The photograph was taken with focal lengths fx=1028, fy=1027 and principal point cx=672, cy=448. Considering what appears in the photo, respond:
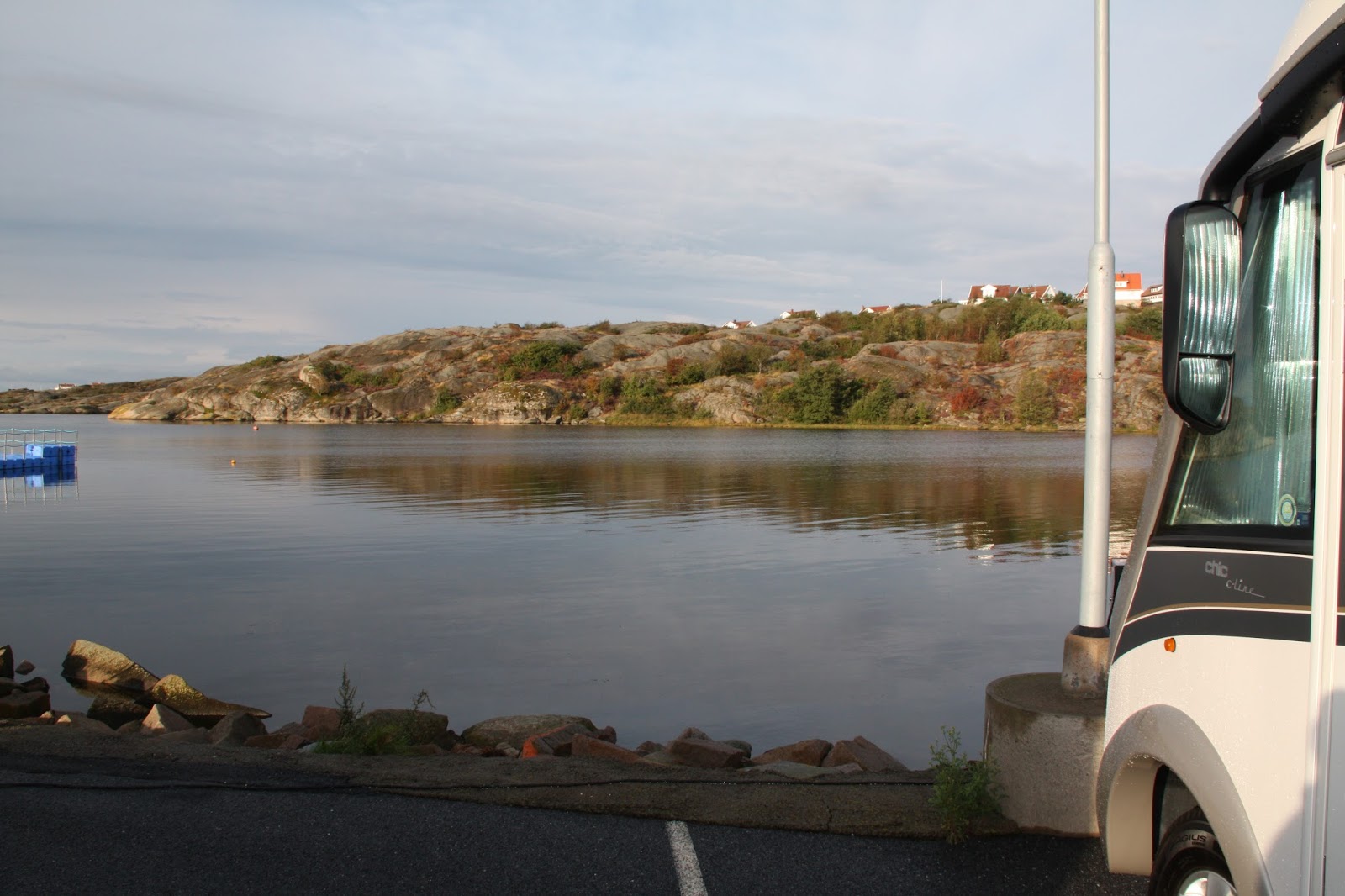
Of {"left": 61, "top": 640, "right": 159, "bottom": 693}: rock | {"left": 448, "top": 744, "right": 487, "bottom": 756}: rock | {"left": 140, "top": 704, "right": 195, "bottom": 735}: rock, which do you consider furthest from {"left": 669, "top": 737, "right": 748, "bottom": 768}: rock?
{"left": 61, "top": 640, "right": 159, "bottom": 693}: rock

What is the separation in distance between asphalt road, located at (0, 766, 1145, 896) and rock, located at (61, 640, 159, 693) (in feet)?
19.9

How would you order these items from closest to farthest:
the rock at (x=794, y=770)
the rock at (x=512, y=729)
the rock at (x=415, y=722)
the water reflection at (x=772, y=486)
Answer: the rock at (x=794, y=770) < the rock at (x=415, y=722) < the rock at (x=512, y=729) < the water reflection at (x=772, y=486)

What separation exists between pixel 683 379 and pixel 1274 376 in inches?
4794

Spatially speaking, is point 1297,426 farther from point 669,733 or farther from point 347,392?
point 347,392

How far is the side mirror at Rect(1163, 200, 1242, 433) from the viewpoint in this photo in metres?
3.31

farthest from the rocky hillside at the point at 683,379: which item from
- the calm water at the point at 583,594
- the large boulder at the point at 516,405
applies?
the calm water at the point at 583,594

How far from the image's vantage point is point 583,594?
696 inches

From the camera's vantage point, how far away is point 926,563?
20.5 metres

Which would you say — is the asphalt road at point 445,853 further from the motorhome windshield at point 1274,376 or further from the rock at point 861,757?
the rock at point 861,757

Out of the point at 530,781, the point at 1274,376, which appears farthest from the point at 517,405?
the point at 1274,376

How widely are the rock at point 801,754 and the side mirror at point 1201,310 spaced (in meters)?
6.35

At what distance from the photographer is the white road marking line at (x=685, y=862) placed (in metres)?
5.24

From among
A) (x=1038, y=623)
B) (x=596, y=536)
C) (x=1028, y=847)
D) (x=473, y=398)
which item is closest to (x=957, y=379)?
(x=473, y=398)

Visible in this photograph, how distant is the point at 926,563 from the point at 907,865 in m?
15.5
